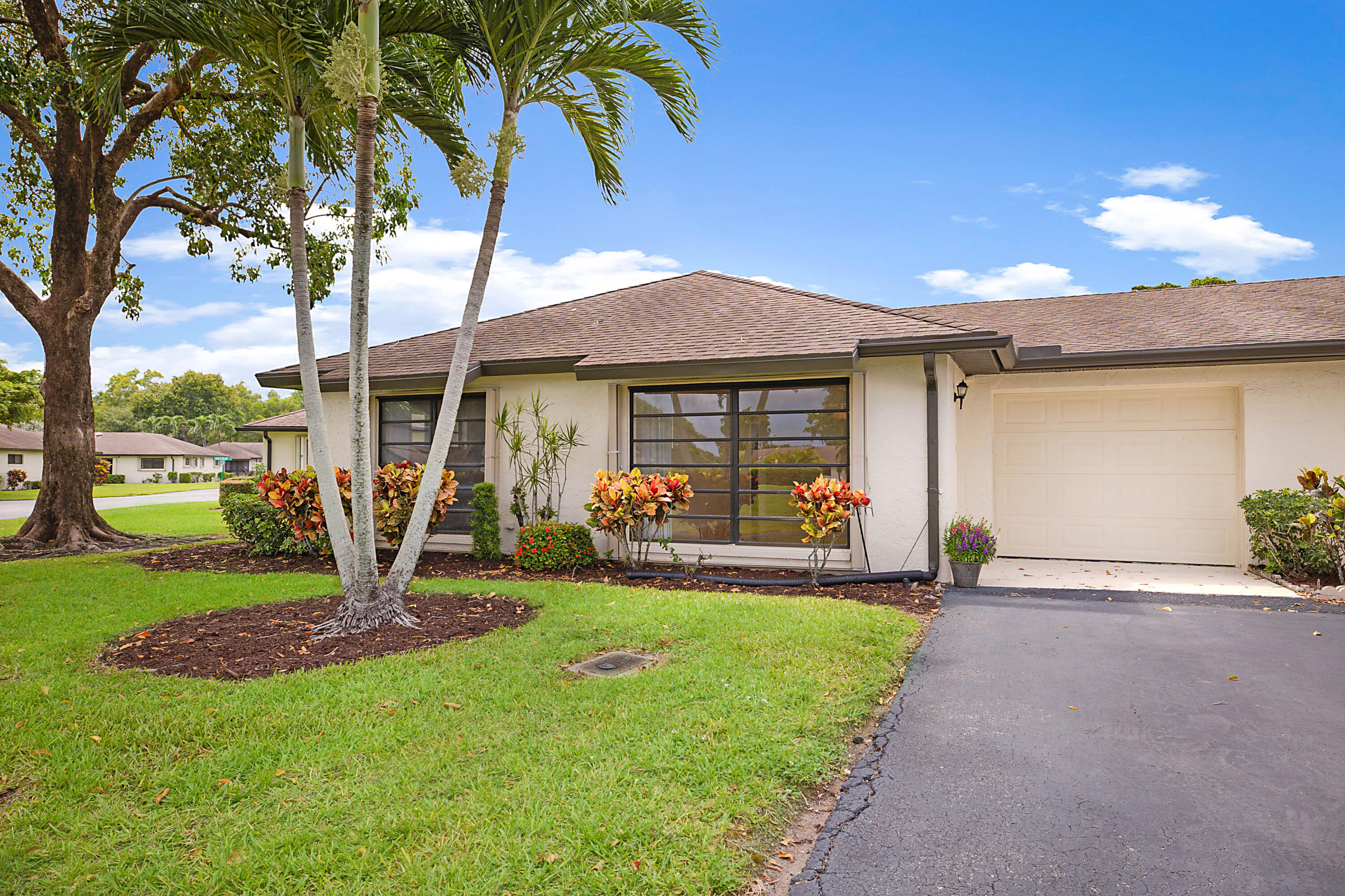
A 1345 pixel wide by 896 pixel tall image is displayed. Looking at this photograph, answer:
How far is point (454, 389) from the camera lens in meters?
5.87

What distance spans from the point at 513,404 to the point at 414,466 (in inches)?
61.5

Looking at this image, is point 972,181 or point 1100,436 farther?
point 972,181

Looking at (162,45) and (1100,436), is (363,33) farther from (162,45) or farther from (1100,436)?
(1100,436)

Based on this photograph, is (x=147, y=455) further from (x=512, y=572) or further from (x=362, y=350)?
(x=362, y=350)

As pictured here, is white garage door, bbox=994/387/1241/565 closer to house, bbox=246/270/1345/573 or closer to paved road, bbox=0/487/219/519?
house, bbox=246/270/1345/573

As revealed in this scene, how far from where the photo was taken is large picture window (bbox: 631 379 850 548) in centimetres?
843

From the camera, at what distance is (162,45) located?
618 centimetres

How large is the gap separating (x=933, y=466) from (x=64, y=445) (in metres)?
14.2

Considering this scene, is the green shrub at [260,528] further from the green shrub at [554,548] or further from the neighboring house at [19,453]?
the neighboring house at [19,453]

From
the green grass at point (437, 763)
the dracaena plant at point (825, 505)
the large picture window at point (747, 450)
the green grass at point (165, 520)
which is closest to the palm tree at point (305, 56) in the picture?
the green grass at point (437, 763)

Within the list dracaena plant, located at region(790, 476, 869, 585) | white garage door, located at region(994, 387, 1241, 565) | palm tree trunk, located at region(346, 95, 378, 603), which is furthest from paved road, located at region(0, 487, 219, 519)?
white garage door, located at region(994, 387, 1241, 565)

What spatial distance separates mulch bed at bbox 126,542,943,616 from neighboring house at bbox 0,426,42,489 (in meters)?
46.3

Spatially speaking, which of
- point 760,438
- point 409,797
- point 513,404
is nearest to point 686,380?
point 760,438

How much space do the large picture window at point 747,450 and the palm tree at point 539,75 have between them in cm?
351
